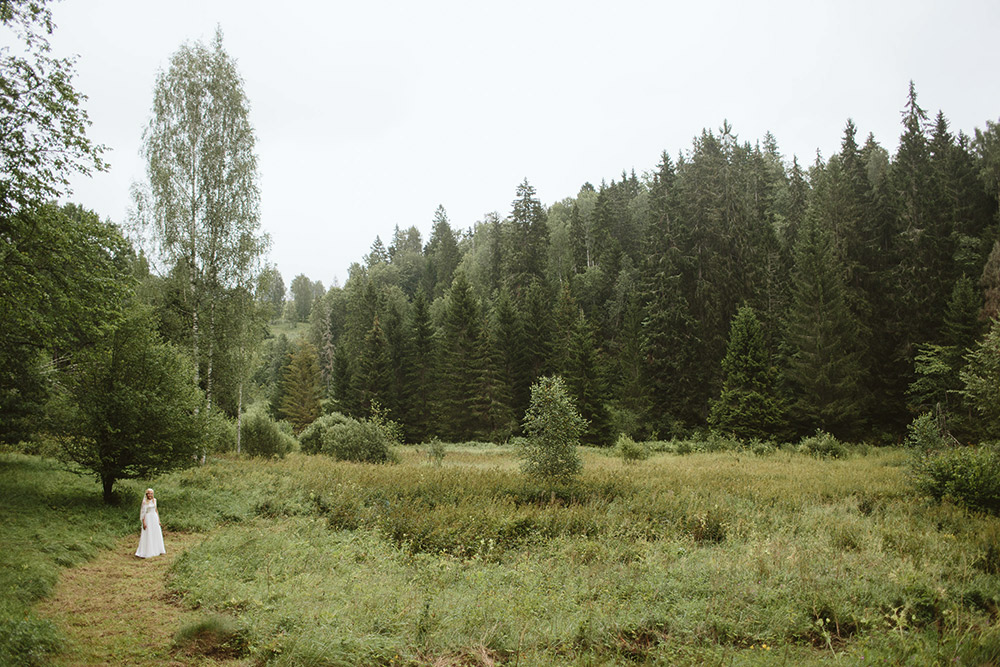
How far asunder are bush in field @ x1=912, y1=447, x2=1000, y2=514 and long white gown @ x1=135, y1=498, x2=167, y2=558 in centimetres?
1792

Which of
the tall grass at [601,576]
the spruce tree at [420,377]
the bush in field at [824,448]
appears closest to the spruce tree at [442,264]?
the spruce tree at [420,377]

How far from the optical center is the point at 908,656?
522cm

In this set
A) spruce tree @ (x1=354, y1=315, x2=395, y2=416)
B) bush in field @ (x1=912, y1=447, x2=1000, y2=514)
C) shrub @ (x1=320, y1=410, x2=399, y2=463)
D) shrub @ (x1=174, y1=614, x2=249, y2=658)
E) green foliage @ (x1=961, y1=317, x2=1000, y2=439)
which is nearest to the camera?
shrub @ (x1=174, y1=614, x2=249, y2=658)

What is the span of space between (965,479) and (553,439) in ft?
34.1

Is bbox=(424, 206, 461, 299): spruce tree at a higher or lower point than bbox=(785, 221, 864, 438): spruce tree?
higher

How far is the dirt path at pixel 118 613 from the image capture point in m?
5.37

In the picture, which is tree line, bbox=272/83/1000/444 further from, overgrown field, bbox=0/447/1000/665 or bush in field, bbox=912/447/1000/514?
overgrown field, bbox=0/447/1000/665

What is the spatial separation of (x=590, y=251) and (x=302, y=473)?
46788 mm

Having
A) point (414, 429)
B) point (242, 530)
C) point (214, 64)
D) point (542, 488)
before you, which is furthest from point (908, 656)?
point (414, 429)

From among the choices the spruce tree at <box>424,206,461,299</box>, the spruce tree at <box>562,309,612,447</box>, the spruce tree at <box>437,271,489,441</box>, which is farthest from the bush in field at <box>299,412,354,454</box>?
the spruce tree at <box>424,206,461,299</box>

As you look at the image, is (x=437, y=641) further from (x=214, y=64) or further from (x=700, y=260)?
(x=700, y=260)

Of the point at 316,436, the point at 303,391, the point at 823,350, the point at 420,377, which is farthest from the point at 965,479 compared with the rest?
the point at 303,391

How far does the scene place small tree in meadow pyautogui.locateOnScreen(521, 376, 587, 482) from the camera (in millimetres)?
15875

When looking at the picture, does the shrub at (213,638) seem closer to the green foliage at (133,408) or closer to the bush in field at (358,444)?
the green foliage at (133,408)
